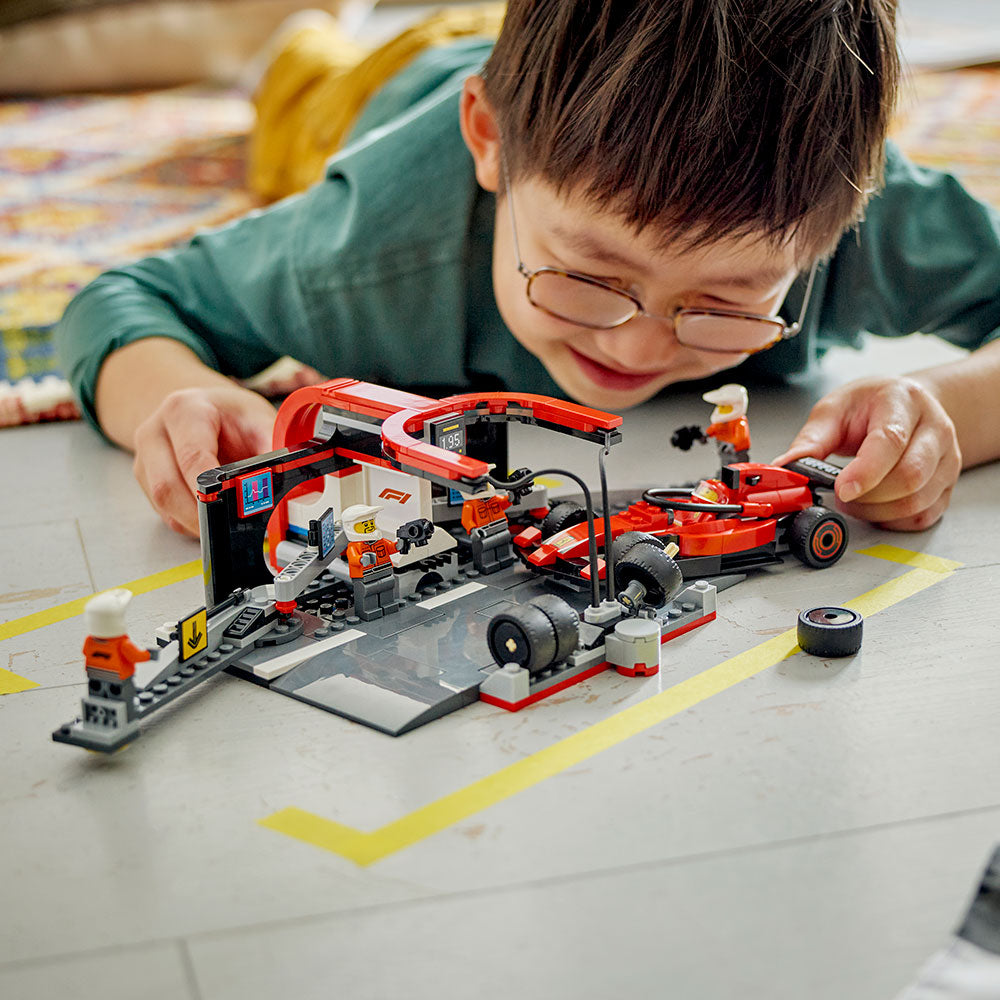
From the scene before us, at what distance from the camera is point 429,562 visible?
108 cm

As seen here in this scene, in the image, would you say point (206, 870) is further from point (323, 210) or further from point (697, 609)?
point (323, 210)

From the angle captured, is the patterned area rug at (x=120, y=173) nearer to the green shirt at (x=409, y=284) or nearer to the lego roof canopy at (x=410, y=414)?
the green shirt at (x=409, y=284)

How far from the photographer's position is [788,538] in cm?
111

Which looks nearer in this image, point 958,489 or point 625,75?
point 625,75

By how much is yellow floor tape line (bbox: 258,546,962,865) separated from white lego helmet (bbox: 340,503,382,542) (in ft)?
0.81

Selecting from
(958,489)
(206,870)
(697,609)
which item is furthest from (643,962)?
(958,489)

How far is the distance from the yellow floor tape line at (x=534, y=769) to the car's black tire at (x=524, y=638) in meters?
0.06

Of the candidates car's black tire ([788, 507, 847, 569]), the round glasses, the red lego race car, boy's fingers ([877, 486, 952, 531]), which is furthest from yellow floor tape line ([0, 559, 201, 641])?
boy's fingers ([877, 486, 952, 531])

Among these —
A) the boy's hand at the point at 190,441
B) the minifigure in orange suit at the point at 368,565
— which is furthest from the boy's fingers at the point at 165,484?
the minifigure in orange suit at the point at 368,565

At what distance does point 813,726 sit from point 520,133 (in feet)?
2.07

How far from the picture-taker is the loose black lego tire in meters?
0.93

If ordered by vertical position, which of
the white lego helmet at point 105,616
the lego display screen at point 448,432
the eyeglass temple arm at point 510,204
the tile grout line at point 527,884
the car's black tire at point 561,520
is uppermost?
the eyeglass temple arm at point 510,204

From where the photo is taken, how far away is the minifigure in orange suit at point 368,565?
0.98 meters

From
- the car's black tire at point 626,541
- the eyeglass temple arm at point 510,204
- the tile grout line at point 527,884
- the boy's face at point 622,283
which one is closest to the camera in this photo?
the tile grout line at point 527,884
